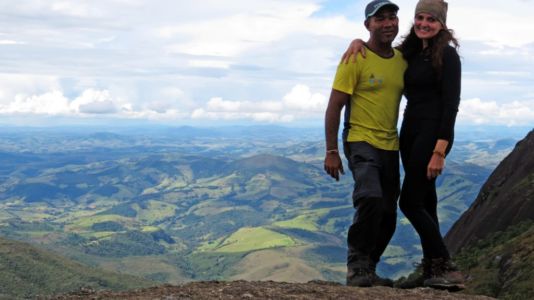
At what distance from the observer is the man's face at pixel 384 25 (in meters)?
11.4

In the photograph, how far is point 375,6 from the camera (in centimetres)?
1132

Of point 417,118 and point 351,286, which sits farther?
point 351,286

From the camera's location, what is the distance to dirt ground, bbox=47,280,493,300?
1112cm

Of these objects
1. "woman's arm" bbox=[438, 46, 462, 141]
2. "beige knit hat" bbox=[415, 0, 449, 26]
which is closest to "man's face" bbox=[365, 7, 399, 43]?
"beige knit hat" bbox=[415, 0, 449, 26]

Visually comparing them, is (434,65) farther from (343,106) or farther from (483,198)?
(483,198)

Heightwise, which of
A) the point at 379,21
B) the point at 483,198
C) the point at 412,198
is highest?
the point at 379,21

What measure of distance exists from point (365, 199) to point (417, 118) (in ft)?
6.34

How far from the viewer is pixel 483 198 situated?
68.9 meters

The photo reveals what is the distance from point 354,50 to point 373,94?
952 mm

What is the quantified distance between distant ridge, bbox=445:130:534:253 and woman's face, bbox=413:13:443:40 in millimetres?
44812

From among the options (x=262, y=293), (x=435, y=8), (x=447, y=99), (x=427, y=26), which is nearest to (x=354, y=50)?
(x=427, y=26)

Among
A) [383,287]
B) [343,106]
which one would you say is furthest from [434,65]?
[383,287]

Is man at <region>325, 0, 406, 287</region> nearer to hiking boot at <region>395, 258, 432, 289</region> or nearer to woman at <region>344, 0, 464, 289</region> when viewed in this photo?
woman at <region>344, 0, 464, 289</region>

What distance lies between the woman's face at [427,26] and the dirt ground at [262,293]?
517cm
